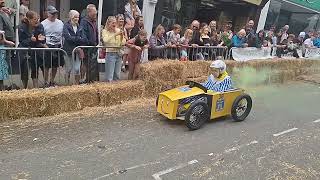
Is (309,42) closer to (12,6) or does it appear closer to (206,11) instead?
(206,11)

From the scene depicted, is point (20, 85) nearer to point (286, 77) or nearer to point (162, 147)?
point (162, 147)

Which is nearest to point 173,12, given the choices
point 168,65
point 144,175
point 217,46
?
point 217,46

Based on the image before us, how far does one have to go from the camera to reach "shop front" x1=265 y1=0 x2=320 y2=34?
1920 cm

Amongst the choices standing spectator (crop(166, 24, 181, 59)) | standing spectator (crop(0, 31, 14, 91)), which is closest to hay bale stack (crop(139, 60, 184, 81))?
standing spectator (crop(166, 24, 181, 59))

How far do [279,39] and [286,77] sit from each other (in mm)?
2862

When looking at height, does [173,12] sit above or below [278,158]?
above

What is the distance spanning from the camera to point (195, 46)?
10602mm

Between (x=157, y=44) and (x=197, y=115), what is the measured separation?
3.32 m

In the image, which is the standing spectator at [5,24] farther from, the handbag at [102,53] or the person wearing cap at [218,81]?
the person wearing cap at [218,81]

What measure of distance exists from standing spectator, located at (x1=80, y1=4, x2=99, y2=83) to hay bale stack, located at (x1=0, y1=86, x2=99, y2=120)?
2.59ft

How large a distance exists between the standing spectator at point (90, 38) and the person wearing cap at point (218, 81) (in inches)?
104

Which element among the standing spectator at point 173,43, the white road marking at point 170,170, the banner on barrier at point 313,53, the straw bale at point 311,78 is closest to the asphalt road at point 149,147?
the white road marking at point 170,170

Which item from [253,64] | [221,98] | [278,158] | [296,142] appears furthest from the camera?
[253,64]

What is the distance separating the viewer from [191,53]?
10.8 metres
